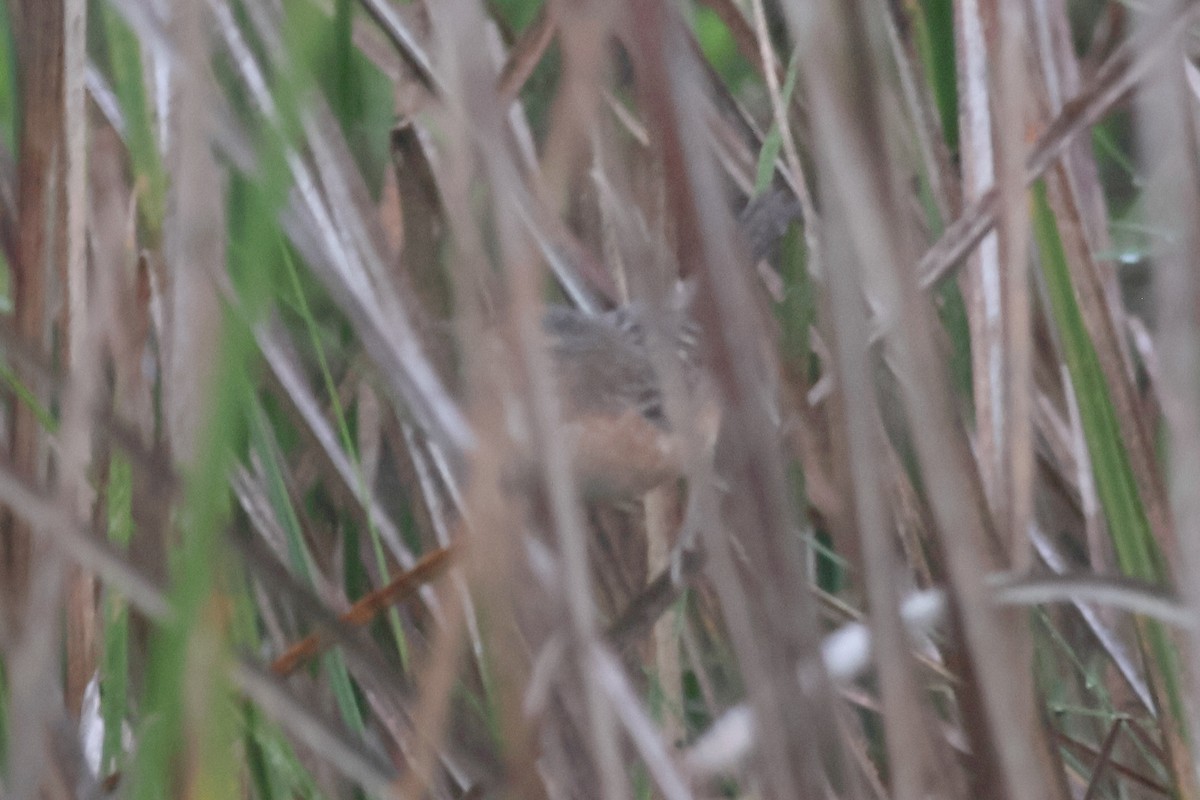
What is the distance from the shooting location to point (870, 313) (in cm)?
60

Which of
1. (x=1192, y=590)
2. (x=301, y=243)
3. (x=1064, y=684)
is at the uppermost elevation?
(x=301, y=243)

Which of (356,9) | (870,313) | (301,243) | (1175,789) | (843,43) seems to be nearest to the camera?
(843,43)

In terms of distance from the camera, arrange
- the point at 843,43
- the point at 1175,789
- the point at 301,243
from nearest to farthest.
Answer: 1. the point at 843,43
2. the point at 301,243
3. the point at 1175,789

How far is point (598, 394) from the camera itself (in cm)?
57

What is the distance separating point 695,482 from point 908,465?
0.91ft

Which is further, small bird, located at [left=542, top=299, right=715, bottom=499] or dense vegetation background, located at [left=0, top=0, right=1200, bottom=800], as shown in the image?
small bird, located at [left=542, top=299, right=715, bottom=499]

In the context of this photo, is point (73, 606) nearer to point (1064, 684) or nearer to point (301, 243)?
point (301, 243)

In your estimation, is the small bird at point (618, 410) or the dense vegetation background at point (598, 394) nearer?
the dense vegetation background at point (598, 394)

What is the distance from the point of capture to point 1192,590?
0.93ft

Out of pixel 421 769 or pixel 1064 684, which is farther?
pixel 1064 684

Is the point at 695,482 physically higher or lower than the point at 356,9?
lower

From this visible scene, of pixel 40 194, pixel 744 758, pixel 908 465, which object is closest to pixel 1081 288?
pixel 908 465

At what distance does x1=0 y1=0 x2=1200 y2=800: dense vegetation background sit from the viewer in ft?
0.83

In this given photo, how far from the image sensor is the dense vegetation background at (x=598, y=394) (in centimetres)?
25
